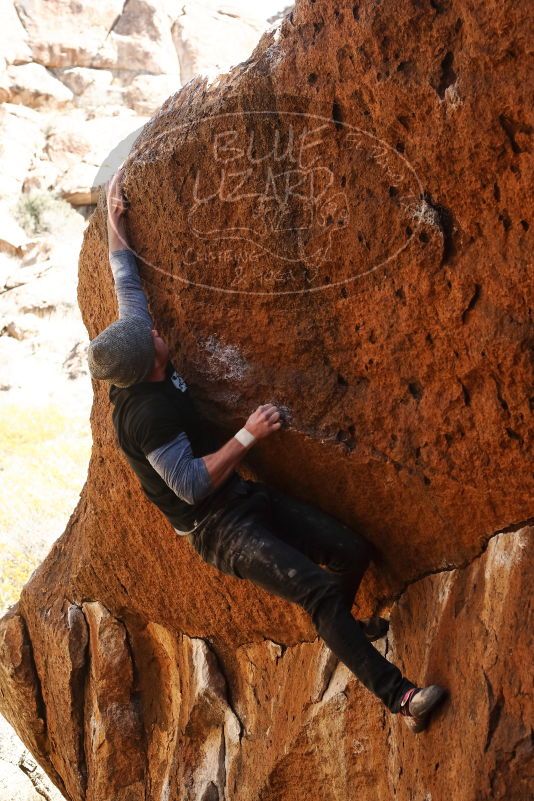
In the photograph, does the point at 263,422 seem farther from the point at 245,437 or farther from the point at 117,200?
the point at 117,200

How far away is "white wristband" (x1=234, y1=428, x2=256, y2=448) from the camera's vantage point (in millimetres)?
2943

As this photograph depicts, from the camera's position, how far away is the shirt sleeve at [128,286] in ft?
10.9

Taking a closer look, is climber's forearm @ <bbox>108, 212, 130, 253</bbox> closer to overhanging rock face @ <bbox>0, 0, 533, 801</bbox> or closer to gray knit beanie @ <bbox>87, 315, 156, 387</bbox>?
overhanging rock face @ <bbox>0, 0, 533, 801</bbox>

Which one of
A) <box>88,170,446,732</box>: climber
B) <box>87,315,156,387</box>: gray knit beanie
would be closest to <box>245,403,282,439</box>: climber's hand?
<box>88,170,446,732</box>: climber

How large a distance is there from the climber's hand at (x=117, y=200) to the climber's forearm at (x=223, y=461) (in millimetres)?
1324

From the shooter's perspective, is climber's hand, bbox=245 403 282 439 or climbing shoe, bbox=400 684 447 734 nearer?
climbing shoe, bbox=400 684 447 734

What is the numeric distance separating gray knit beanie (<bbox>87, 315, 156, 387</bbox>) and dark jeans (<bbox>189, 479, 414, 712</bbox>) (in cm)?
61

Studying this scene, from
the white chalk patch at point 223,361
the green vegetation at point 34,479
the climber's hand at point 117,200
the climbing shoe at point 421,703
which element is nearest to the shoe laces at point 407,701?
the climbing shoe at point 421,703

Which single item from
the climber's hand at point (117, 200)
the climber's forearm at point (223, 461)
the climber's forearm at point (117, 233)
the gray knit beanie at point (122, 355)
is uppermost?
the climber's hand at point (117, 200)

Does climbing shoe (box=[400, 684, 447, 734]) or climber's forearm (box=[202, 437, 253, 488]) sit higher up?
climber's forearm (box=[202, 437, 253, 488])

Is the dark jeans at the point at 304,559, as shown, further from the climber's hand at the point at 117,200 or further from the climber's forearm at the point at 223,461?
the climber's hand at the point at 117,200

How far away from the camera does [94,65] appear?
2334 cm

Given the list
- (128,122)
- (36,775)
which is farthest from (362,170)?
(128,122)

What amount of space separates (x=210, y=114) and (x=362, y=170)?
2.47 ft
